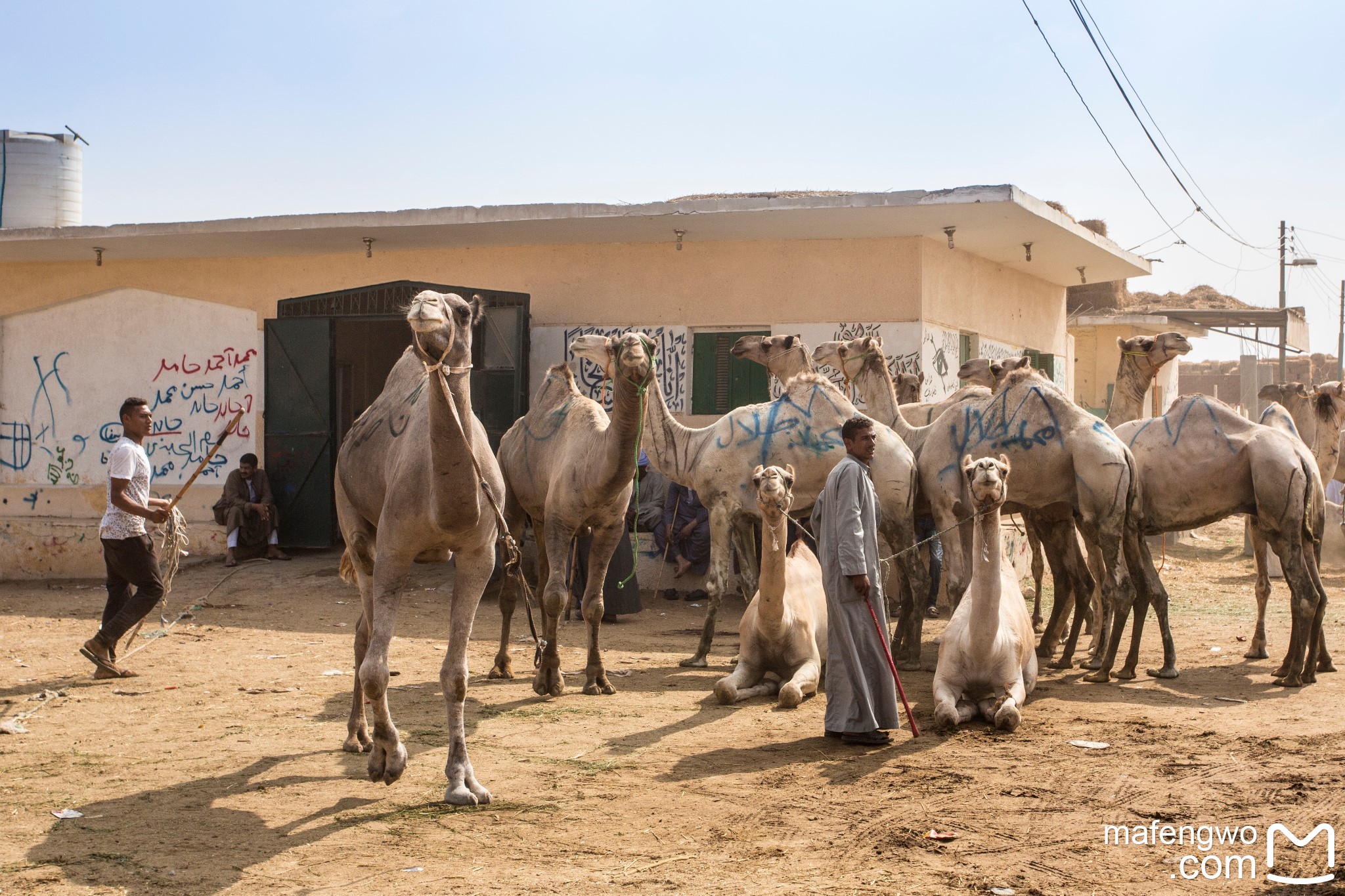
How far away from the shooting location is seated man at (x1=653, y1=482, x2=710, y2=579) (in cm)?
1382

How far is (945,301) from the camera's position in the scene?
14.7 m

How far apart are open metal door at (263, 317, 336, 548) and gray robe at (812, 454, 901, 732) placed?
9636 millimetres

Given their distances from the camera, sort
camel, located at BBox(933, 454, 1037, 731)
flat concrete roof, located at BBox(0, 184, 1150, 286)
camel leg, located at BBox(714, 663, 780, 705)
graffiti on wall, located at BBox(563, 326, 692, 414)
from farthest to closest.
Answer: graffiti on wall, located at BBox(563, 326, 692, 414), flat concrete roof, located at BBox(0, 184, 1150, 286), camel leg, located at BBox(714, 663, 780, 705), camel, located at BBox(933, 454, 1037, 731)

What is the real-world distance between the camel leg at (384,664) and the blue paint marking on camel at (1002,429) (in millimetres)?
5445

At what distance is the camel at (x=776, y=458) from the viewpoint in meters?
9.81

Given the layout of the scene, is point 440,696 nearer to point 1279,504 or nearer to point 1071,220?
point 1279,504

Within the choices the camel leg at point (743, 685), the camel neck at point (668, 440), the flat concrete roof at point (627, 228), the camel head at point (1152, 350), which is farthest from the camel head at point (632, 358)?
the camel head at point (1152, 350)

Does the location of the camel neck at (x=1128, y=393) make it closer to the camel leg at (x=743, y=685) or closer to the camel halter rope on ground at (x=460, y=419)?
the camel leg at (x=743, y=685)

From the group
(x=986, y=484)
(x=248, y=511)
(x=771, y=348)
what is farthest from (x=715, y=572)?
(x=248, y=511)

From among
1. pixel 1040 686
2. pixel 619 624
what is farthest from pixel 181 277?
pixel 1040 686

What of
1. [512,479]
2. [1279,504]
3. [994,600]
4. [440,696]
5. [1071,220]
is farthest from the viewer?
[1071,220]

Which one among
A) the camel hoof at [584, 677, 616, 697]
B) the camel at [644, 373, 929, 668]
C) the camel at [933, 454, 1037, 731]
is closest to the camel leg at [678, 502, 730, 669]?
the camel at [644, 373, 929, 668]

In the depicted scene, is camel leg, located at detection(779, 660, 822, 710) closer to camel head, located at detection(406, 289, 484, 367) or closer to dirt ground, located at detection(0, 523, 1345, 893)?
dirt ground, located at detection(0, 523, 1345, 893)

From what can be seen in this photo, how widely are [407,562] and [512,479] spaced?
4046 mm
